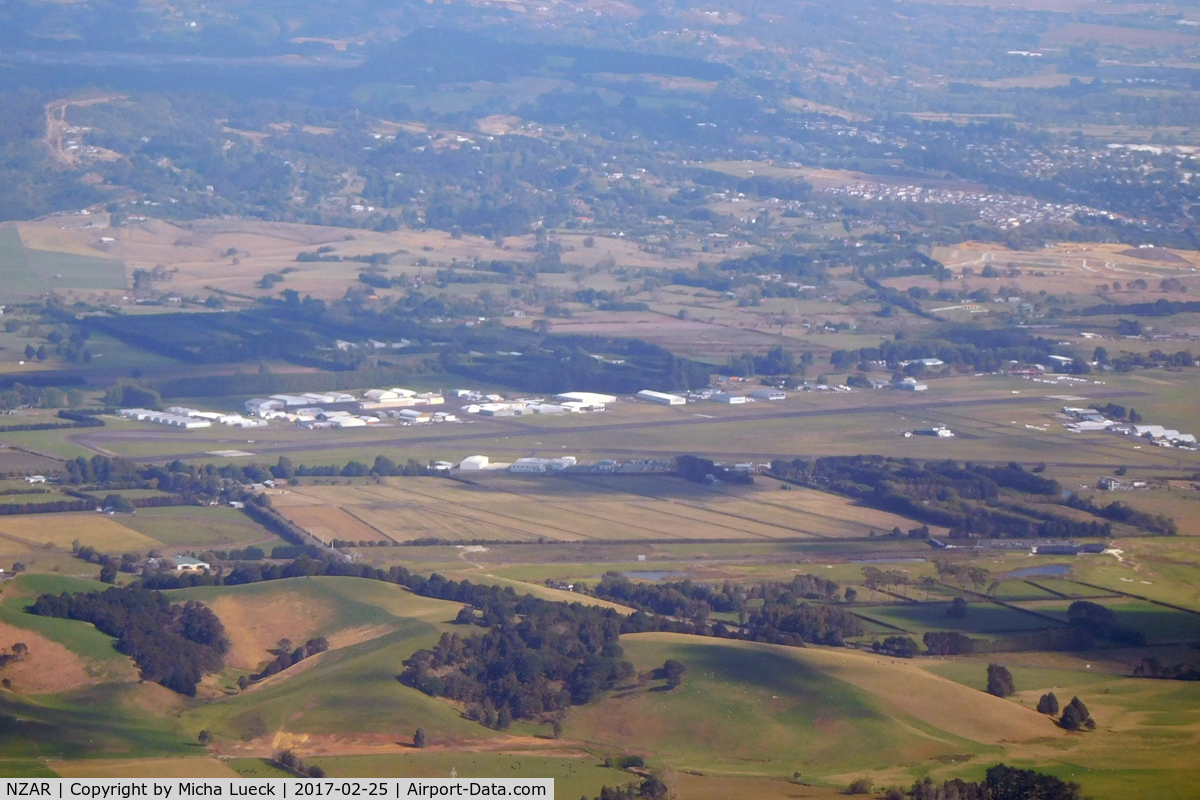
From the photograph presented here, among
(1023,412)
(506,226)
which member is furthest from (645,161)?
(1023,412)

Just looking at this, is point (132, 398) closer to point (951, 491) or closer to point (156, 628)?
point (951, 491)

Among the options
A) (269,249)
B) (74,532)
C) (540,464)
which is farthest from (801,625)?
(269,249)

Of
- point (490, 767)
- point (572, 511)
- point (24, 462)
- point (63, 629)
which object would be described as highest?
point (63, 629)

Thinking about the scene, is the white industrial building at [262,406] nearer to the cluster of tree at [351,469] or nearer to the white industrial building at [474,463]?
the cluster of tree at [351,469]

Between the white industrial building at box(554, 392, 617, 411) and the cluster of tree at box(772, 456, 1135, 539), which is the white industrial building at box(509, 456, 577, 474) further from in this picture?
the white industrial building at box(554, 392, 617, 411)

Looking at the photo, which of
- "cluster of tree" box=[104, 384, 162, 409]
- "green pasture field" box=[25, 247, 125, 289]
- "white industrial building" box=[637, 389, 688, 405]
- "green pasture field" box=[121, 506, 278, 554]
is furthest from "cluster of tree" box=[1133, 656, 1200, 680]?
"green pasture field" box=[25, 247, 125, 289]

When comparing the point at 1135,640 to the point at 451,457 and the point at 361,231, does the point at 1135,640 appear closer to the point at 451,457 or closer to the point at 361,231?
the point at 451,457

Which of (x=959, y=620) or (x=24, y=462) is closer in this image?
(x=959, y=620)
